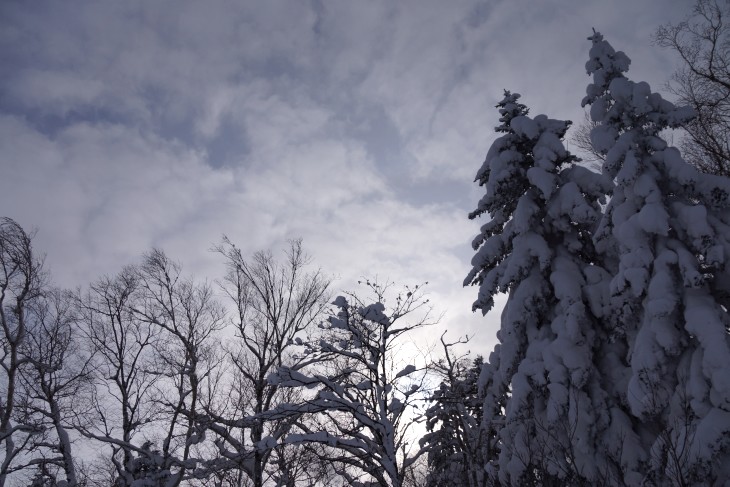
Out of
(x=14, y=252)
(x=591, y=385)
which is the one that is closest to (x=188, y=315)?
(x=14, y=252)

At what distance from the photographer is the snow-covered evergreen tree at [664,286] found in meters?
6.29

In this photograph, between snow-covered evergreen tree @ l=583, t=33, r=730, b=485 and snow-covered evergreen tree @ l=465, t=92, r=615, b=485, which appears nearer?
snow-covered evergreen tree @ l=583, t=33, r=730, b=485

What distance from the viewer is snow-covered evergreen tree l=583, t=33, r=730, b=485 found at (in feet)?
20.6

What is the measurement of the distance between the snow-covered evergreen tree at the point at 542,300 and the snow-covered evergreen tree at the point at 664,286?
0.62 metres

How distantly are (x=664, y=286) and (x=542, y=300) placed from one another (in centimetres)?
242

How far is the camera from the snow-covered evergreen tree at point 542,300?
8.01 meters

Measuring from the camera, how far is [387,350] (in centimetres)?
1128

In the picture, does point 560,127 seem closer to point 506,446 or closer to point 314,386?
point 506,446

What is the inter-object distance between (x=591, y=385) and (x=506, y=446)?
7.06ft

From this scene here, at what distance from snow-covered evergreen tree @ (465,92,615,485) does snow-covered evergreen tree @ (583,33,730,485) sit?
2.02ft

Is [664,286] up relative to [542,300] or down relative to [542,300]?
down

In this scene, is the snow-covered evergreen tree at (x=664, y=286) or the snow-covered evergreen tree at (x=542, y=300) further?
the snow-covered evergreen tree at (x=542, y=300)

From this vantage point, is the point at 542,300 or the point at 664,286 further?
the point at 542,300

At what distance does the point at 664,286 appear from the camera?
7.21 m
